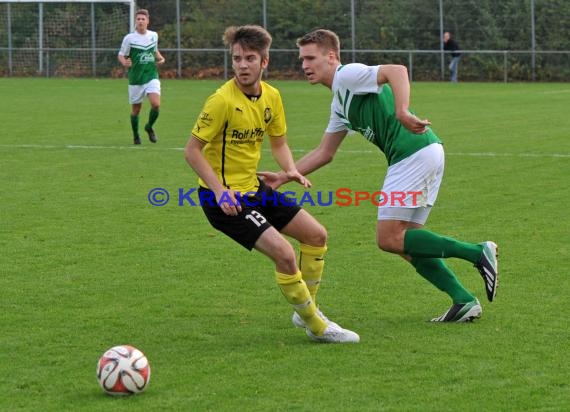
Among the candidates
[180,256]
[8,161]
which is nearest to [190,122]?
[8,161]

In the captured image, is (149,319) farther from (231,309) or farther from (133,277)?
(133,277)

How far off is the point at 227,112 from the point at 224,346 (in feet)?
4.25

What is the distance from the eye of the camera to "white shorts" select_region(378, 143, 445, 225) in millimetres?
6602

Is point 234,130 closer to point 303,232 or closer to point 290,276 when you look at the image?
point 303,232

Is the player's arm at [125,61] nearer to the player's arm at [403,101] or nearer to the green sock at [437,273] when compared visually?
the green sock at [437,273]

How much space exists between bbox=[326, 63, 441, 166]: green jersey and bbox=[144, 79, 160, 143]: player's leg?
1129cm

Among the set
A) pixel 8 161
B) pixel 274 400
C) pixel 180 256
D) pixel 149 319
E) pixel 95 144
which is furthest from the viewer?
pixel 95 144

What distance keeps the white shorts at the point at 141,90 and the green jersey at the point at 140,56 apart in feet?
0.22

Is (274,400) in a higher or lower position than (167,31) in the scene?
lower

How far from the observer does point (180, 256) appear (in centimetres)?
892

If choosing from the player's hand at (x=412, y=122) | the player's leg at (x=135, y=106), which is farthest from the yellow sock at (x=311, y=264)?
the player's leg at (x=135, y=106)

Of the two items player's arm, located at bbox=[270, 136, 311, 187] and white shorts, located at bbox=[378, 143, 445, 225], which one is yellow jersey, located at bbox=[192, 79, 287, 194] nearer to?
player's arm, located at bbox=[270, 136, 311, 187]

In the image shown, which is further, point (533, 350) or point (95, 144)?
point (95, 144)

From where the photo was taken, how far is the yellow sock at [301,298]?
20.4 feet
